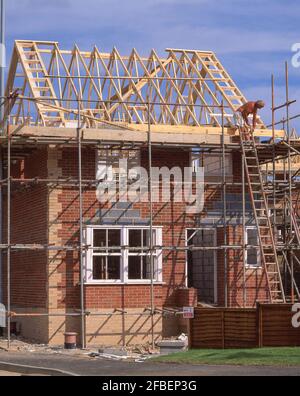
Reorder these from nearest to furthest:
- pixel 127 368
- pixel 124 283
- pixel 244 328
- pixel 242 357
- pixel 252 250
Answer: pixel 127 368, pixel 242 357, pixel 244 328, pixel 124 283, pixel 252 250

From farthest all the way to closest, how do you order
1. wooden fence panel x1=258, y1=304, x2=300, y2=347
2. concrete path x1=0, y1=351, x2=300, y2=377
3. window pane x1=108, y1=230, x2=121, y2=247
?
window pane x1=108, y1=230, x2=121, y2=247 < wooden fence panel x1=258, y1=304, x2=300, y2=347 < concrete path x1=0, y1=351, x2=300, y2=377

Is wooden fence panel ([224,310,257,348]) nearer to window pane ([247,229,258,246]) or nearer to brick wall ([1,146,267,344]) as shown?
brick wall ([1,146,267,344])

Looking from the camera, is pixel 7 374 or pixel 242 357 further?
pixel 242 357

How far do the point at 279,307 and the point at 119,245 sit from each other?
20.7 ft

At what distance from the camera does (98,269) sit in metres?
28.0

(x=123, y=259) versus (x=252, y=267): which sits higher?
(x=123, y=259)

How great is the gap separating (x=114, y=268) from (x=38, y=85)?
247 inches

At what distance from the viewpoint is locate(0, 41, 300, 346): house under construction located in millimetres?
27406

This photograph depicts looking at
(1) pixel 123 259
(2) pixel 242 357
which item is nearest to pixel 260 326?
(2) pixel 242 357

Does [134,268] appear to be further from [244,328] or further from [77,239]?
[244,328]

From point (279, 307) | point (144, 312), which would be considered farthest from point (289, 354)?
point (144, 312)

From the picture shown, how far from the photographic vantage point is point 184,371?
64.3ft

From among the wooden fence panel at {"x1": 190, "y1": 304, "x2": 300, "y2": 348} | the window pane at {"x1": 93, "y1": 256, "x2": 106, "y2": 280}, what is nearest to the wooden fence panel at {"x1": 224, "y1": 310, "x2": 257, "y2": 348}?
the wooden fence panel at {"x1": 190, "y1": 304, "x2": 300, "y2": 348}

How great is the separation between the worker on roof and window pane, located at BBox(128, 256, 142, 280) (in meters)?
5.18
